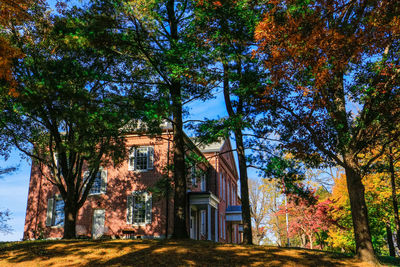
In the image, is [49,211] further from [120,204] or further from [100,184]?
[120,204]

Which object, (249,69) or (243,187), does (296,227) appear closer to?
(243,187)

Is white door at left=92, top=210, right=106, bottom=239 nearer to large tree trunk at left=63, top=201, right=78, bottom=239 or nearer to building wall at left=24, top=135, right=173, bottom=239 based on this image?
building wall at left=24, top=135, right=173, bottom=239

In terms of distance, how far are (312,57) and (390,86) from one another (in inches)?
113

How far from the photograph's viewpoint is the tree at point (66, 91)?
10.2 meters

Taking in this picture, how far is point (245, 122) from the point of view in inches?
568

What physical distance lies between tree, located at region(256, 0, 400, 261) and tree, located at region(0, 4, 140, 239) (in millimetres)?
5020

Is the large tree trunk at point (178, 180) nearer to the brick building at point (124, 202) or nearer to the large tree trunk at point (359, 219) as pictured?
the brick building at point (124, 202)

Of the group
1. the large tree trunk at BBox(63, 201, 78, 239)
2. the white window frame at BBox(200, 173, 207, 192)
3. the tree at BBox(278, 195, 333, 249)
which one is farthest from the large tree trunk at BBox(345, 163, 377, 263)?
the white window frame at BBox(200, 173, 207, 192)

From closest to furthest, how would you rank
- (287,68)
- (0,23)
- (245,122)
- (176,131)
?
(287,68)
(0,23)
(245,122)
(176,131)

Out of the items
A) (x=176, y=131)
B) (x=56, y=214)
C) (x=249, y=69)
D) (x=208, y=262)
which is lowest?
(x=208, y=262)

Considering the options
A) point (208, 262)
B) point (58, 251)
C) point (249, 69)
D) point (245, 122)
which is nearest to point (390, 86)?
point (245, 122)

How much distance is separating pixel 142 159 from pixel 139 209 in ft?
10.9

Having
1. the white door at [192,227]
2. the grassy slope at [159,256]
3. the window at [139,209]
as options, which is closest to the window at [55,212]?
the window at [139,209]

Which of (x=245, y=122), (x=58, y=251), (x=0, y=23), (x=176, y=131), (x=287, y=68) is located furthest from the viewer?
(x=176, y=131)
